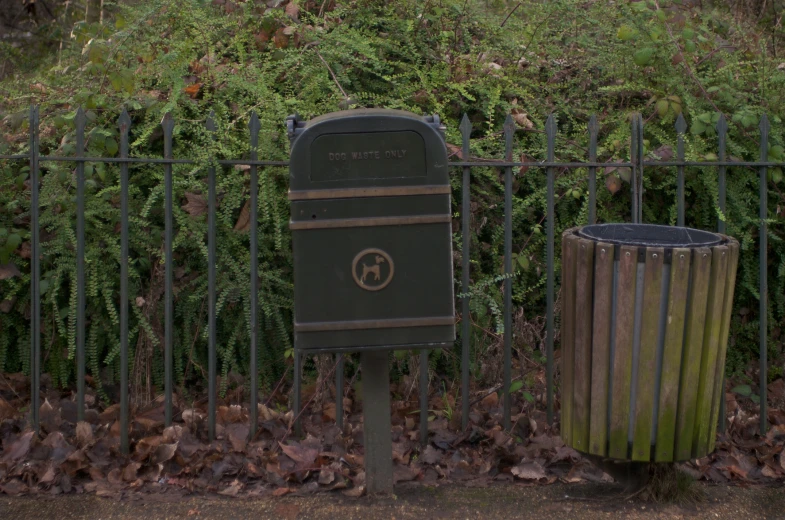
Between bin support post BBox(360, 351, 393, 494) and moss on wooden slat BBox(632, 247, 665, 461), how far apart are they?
95 centimetres

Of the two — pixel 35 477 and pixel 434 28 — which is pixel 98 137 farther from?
pixel 434 28

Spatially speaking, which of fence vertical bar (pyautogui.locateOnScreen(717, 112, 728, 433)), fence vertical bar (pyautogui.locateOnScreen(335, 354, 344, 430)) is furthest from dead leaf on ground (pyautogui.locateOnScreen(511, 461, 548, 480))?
fence vertical bar (pyautogui.locateOnScreen(717, 112, 728, 433))

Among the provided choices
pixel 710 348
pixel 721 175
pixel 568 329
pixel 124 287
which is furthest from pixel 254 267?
pixel 721 175

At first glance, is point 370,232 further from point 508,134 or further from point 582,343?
point 508,134

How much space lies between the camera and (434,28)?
5.35m

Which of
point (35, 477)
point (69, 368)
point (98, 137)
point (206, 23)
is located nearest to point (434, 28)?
point (206, 23)

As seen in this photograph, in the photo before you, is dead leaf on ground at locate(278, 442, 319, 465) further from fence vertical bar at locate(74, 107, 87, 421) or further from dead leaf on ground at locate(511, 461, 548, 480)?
fence vertical bar at locate(74, 107, 87, 421)

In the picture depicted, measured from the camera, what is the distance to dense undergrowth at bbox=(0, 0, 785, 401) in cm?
429

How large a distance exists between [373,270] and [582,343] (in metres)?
0.85

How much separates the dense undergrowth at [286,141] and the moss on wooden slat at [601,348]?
913 mm

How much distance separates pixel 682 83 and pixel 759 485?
2255mm

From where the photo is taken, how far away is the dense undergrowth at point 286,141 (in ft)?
14.1

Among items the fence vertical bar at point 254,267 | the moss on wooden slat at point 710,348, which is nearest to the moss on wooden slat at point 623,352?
the moss on wooden slat at point 710,348

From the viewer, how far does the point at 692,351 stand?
2.99 m
